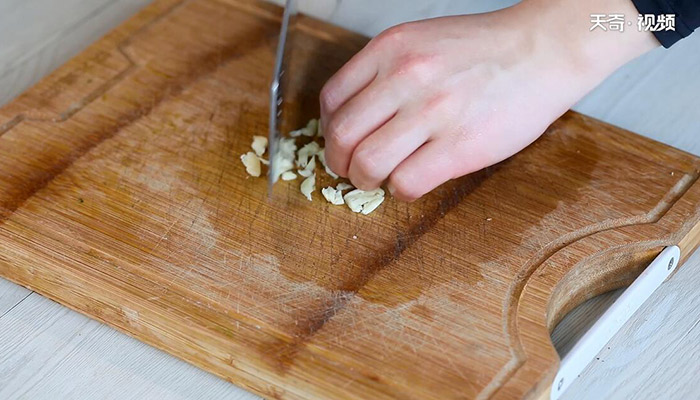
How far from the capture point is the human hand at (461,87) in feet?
3.30

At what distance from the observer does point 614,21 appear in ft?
3.36

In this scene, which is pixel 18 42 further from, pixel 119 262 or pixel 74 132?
pixel 119 262

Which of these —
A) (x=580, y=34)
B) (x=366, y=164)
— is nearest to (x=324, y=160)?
(x=366, y=164)

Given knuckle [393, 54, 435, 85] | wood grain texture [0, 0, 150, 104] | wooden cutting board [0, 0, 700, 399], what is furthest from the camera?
wood grain texture [0, 0, 150, 104]

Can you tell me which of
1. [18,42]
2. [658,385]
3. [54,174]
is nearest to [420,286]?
[658,385]

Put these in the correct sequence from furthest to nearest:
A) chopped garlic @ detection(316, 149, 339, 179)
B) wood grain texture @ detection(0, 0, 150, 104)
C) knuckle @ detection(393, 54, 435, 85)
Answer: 1. wood grain texture @ detection(0, 0, 150, 104)
2. chopped garlic @ detection(316, 149, 339, 179)
3. knuckle @ detection(393, 54, 435, 85)

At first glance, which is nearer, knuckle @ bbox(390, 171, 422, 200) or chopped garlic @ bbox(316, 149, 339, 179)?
knuckle @ bbox(390, 171, 422, 200)

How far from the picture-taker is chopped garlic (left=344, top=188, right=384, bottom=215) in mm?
1059

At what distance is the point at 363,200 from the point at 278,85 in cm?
16

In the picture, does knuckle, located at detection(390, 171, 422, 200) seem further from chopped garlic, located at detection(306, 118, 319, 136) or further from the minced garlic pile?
chopped garlic, located at detection(306, 118, 319, 136)

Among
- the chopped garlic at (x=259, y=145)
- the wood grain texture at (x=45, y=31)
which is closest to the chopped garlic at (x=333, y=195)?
the chopped garlic at (x=259, y=145)

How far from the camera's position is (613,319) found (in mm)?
952

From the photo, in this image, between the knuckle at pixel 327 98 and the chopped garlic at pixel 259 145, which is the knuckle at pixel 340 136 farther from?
the chopped garlic at pixel 259 145

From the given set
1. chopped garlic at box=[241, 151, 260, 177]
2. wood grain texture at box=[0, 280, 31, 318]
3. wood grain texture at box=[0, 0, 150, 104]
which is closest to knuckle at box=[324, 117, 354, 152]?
chopped garlic at box=[241, 151, 260, 177]
